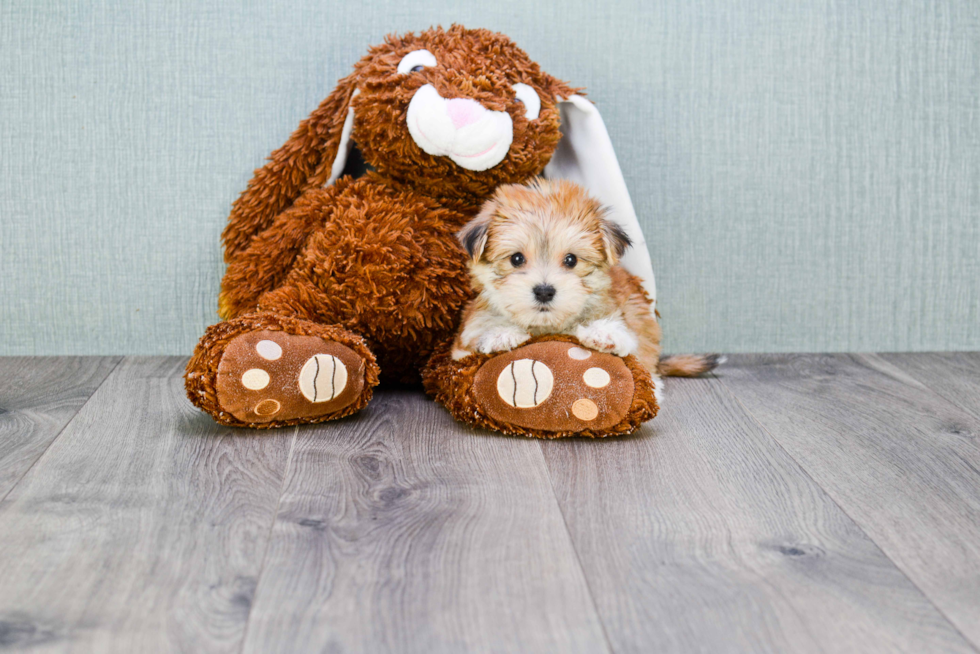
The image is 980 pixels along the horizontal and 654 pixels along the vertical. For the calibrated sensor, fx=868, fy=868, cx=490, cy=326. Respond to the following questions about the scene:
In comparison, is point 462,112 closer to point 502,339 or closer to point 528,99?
point 528,99

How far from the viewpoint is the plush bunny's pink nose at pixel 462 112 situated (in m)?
1.38

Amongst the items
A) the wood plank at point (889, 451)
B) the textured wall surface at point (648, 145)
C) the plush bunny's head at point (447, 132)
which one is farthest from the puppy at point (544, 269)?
the textured wall surface at point (648, 145)

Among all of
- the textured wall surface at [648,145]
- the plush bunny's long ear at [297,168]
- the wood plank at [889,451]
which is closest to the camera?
the wood plank at [889,451]

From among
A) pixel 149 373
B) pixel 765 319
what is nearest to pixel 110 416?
pixel 149 373

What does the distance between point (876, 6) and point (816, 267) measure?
542 mm

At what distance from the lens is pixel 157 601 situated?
82cm

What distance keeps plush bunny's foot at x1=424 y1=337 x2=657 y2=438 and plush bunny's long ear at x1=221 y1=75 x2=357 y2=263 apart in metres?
0.51

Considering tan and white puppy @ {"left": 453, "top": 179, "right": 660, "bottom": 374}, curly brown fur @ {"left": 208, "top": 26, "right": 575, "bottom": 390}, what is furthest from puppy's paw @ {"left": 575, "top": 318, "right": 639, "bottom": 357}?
curly brown fur @ {"left": 208, "top": 26, "right": 575, "bottom": 390}

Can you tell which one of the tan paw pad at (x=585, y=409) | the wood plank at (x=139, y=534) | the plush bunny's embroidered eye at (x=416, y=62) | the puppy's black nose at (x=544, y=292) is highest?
the plush bunny's embroidered eye at (x=416, y=62)

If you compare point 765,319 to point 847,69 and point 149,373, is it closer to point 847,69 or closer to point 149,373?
point 847,69

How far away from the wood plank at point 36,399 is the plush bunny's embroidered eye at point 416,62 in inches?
30.9

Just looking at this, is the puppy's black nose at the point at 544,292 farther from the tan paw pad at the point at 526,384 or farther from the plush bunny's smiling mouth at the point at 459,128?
the plush bunny's smiling mouth at the point at 459,128

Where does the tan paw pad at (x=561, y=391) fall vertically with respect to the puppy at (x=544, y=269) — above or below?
below

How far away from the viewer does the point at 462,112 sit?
1.38 m
